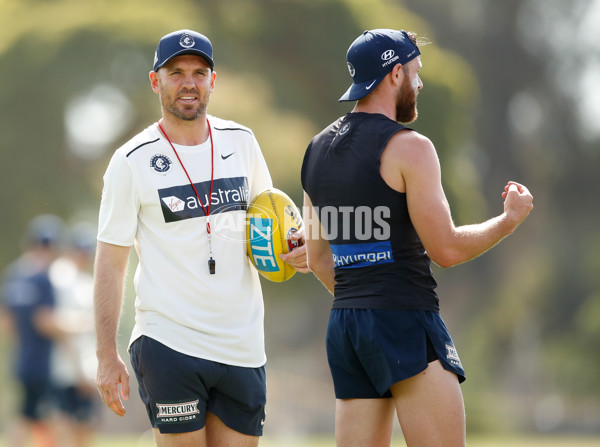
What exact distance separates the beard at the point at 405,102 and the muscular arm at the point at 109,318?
146 cm

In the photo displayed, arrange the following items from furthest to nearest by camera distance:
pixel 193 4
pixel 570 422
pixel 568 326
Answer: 1. pixel 568 326
2. pixel 570 422
3. pixel 193 4

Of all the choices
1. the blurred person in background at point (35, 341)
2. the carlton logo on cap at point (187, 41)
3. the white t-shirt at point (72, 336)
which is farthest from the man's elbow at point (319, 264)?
the blurred person in background at point (35, 341)

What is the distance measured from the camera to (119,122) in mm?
23922

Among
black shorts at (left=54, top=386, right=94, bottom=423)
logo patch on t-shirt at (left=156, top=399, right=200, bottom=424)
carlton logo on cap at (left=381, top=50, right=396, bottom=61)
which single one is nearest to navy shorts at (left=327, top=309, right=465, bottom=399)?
logo patch on t-shirt at (left=156, top=399, right=200, bottom=424)

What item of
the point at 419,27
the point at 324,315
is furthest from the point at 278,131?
the point at 324,315

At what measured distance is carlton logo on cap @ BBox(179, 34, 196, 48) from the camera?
484 centimetres

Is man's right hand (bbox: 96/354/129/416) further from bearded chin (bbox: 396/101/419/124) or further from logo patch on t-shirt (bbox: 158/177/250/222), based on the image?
bearded chin (bbox: 396/101/419/124)

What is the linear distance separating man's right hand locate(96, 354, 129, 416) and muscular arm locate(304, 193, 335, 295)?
41.8 inches

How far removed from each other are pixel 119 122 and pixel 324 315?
11.9 metres

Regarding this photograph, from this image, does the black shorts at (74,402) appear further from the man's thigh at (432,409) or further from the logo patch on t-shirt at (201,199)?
the man's thigh at (432,409)

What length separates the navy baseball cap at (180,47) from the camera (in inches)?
190

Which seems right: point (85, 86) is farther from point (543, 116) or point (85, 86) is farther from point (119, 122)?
point (543, 116)

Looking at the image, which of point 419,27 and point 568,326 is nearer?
point 419,27

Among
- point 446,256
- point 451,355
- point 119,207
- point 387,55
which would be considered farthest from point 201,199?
point 451,355
